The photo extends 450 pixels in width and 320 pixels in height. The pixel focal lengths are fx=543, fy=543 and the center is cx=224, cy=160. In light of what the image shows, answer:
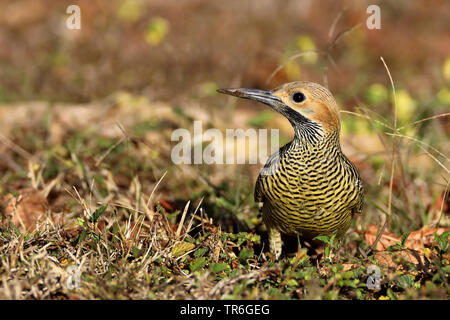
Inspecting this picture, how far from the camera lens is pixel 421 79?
920cm

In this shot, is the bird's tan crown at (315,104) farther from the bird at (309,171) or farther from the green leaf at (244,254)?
the green leaf at (244,254)

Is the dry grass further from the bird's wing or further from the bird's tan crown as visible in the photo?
the bird's tan crown

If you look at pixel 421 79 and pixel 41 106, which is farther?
pixel 421 79

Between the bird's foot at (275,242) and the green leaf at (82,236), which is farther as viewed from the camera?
the bird's foot at (275,242)

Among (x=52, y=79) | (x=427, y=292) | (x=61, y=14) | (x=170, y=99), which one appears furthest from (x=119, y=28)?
(x=427, y=292)

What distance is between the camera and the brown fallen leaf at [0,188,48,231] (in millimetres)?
3760

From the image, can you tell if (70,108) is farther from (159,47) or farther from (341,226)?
(341,226)

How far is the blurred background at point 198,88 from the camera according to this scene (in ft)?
14.8

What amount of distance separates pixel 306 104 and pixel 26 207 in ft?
7.07

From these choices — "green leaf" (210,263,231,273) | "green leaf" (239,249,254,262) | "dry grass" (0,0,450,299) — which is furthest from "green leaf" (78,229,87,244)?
"green leaf" (239,249,254,262)

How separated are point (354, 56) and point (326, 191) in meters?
7.66

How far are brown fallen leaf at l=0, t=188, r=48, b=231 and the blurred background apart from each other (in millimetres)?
190

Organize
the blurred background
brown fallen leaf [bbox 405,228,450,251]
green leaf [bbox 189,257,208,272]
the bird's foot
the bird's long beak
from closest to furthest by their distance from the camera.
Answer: green leaf [bbox 189,257,208,272] → the bird's long beak → the bird's foot → brown fallen leaf [bbox 405,228,450,251] → the blurred background

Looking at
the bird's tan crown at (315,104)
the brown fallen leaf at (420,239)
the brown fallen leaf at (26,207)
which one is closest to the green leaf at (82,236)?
the brown fallen leaf at (26,207)
